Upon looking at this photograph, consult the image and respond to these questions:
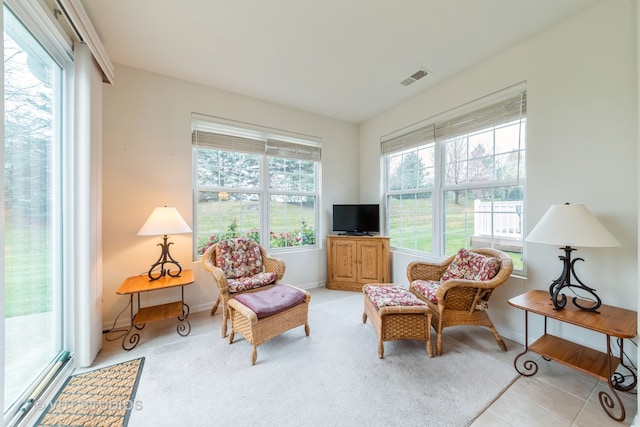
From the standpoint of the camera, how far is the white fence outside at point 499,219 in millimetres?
2348

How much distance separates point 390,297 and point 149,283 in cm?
232

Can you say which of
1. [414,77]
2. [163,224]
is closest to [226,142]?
[163,224]

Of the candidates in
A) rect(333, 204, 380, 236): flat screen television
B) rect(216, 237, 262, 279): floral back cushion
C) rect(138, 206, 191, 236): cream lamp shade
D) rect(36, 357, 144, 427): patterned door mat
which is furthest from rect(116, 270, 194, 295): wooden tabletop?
rect(333, 204, 380, 236): flat screen television

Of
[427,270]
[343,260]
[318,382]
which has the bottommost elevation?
[318,382]

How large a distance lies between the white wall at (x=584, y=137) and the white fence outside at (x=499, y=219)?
162mm

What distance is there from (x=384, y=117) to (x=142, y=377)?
4.16 m

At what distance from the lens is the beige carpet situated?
4.63 ft

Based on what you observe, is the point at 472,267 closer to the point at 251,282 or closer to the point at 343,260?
the point at 343,260

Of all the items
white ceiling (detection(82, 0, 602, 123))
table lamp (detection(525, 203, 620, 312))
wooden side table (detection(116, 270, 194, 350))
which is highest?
white ceiling (detection(82, 0, 602, 123))

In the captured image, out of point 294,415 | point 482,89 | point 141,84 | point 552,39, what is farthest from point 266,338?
point 552,39

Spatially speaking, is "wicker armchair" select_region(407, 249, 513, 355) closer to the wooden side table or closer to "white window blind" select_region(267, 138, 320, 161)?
the wooden side table

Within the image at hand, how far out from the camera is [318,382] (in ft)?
5.55

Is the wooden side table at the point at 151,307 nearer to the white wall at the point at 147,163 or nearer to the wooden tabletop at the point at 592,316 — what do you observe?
the white wall at the point at 147,163

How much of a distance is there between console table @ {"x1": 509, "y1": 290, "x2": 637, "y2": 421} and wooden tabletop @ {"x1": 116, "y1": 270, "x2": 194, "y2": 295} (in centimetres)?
293
